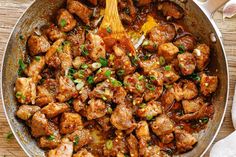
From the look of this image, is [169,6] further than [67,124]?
Yes

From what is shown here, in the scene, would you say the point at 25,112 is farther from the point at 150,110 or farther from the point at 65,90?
the point at 150,110

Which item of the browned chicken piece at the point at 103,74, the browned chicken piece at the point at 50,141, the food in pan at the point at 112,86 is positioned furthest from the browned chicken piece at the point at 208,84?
the browned chicken piece at the point at 50,141

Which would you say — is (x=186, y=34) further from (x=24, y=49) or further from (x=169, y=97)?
(x=24, y=49)

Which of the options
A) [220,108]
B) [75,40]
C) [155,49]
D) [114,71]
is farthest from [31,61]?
[220,108]

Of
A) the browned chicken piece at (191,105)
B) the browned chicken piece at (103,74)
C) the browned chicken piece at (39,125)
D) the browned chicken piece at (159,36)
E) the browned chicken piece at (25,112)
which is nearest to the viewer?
the browned chicken piece at (39,125)

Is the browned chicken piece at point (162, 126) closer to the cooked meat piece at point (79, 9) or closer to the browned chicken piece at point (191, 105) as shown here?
the browned chicken piece at point (191, 105)

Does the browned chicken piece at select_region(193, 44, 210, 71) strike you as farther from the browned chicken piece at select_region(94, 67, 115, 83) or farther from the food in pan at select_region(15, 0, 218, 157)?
the browned chicken piece at select_region(94, 67, 115, 83)
